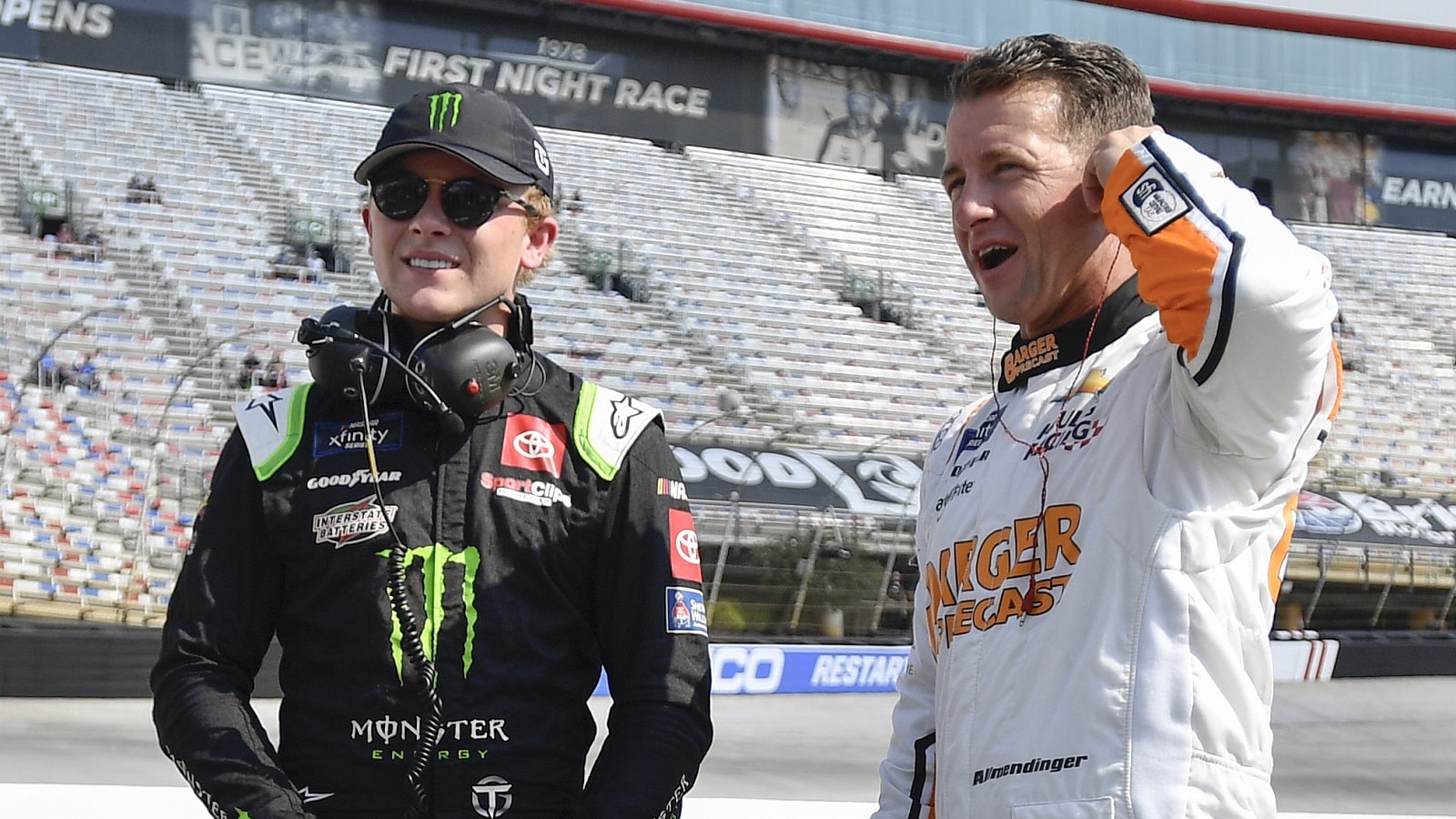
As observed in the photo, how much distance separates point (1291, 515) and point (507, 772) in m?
0.94

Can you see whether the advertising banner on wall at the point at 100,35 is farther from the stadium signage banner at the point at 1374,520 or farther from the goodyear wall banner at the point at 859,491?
the stadium signage banner at the point at 1374,520

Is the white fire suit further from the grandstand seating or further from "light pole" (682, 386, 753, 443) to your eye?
"light pole" (682, 386, 753, 443)

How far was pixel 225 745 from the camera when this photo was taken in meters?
1.62

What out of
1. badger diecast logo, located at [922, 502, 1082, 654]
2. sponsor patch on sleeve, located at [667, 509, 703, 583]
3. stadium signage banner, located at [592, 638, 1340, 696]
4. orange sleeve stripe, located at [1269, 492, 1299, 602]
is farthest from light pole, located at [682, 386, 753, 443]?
orange sleeve stripe, located at [1269, 492, 1299, 602]

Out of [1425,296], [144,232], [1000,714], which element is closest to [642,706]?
[1000,714]

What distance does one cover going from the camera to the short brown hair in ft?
5.65

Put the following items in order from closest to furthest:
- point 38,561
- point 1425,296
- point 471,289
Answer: point 471,289
point 38,561
point 1425,296

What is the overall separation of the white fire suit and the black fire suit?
0.39 meters

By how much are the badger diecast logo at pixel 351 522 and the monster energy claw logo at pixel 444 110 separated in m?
0.47

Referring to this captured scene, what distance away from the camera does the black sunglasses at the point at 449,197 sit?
1.79 m

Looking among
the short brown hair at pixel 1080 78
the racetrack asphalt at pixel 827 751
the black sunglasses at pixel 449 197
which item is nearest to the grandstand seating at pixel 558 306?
the racetrack asphalt at pixel 827 751

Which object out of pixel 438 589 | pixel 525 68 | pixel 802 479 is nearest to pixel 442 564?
pixel 438 589

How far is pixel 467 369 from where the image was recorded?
1.73m

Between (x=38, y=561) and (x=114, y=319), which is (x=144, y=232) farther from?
(x=38, y=561)
